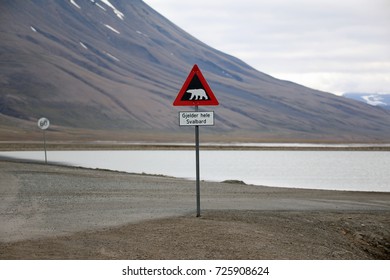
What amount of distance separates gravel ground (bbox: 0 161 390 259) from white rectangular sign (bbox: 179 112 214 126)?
5.84ft

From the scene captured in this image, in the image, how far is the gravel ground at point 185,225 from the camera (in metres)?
11.5

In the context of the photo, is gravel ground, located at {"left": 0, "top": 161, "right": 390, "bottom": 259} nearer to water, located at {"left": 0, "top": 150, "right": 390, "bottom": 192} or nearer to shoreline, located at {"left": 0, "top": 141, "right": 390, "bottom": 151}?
water, located at {"left": 0, "top": 150, "right": 390, "bottom": 192}

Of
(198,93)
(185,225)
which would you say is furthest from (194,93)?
(185,225)

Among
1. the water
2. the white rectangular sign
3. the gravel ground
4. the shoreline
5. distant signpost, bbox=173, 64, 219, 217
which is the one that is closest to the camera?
the gravel ground

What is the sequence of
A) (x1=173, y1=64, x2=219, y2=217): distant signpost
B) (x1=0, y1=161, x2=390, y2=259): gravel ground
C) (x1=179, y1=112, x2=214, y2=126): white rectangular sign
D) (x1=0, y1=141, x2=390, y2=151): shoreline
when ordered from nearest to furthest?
(x1=0, y1=161, x2=390, y2=259): gravel ground
(x1=173, y1=64, x2=219, y2=217): distant signpost
(x1=179, y1=112, x2=214, y2=126): white rectangular sign
(x1=0, y1=141, x2=390, y2=151): shoreline

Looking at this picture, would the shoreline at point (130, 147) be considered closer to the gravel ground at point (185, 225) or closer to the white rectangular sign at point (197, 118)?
the gravel ground at point (185, 225)

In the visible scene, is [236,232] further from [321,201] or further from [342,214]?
[321,201]

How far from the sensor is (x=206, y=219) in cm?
1470

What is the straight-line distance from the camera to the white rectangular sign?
528 inches

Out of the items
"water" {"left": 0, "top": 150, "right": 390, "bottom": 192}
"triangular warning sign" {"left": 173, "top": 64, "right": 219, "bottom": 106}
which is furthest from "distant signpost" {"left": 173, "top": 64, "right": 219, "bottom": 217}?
"water" {"left": 0, "top": 150, "right": 390, "bottom": 192}

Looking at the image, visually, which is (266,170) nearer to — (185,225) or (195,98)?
(185,225)

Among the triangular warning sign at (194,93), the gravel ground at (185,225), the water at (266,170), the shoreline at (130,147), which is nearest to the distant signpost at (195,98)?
the triangular warning sign at (194,93)

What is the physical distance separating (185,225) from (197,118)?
190 cm

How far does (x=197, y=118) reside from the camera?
1343 centimetres
